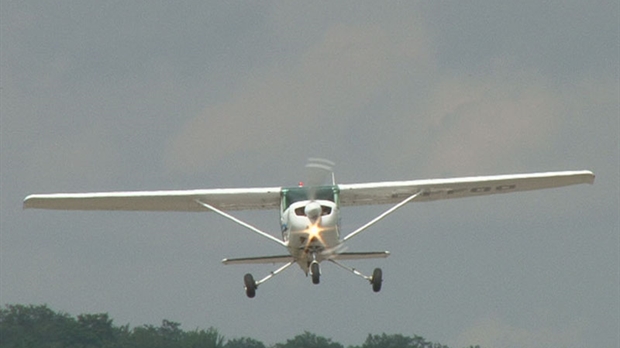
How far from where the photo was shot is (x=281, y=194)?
46.8 m

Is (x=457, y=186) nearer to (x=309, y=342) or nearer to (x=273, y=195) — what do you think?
(x=273, y=195)

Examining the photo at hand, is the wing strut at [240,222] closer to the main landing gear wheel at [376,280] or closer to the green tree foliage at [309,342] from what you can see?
the main landing gear wheel at [376,280]

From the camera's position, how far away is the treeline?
69.1 metres

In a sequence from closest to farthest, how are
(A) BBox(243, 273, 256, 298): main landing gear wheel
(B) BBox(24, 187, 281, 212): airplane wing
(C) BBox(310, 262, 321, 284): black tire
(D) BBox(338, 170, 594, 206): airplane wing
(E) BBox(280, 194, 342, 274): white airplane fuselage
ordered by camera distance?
(C) BBox(310, 262, 321, 284): black tire → (E) BBox(280, 194, 342, 274): white airplane fuselage → (A) BBox(243, 273, 256, 298): main landing gear wheel → (B) BBox(24, 187, 281, 212): airplane wing → (D) BBox(338, 170, 594, 206): airplane wing

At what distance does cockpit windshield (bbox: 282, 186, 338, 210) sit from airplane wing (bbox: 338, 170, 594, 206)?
2.77 meters

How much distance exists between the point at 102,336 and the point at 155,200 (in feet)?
87.4

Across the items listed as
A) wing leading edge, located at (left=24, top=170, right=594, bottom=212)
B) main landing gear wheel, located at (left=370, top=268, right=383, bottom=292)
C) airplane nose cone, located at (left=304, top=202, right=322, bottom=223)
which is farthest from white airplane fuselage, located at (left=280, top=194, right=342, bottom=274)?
wing leading edge, located at (left=24, top=170, right=594, bottom=212)

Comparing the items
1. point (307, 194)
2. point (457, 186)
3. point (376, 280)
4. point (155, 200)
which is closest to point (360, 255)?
point (376, 280)

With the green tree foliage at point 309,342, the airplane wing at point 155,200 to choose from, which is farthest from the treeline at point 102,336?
the airplane wing at point 155,200

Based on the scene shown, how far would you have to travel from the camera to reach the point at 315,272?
1738 inches

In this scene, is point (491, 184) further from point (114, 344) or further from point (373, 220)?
point (114, 344)

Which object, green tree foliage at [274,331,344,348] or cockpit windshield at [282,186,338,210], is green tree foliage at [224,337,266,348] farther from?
A: cockpit windshield at [282,186,338,210]

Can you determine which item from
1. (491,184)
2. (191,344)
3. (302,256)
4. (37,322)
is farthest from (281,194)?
(37,322)

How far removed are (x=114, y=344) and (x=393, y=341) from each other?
10733 millimetres
